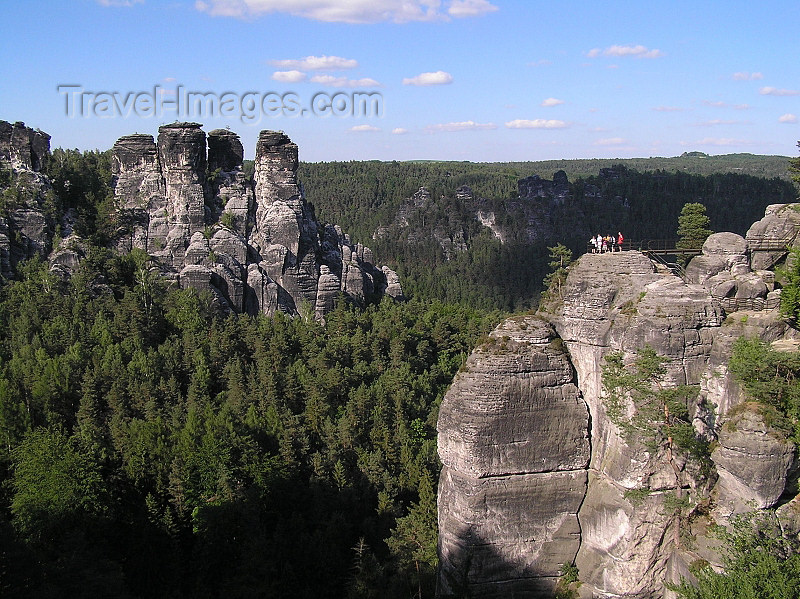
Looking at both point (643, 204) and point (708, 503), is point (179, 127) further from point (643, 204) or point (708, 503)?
point (643, 204)

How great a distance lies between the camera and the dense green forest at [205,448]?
26984 mm

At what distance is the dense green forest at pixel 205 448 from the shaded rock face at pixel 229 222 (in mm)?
4445

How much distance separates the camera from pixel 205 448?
1257 inches

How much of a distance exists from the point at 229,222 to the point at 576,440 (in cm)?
4348

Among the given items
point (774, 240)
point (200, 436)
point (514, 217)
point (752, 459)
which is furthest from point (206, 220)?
point (514, 217)

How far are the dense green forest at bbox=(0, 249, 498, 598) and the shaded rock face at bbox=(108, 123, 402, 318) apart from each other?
4.45 m

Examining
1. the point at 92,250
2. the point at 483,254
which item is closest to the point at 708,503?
the point at 92,250

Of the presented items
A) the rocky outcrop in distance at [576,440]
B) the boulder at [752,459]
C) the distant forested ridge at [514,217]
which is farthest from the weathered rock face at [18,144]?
the distant forested ridge at [514,217]

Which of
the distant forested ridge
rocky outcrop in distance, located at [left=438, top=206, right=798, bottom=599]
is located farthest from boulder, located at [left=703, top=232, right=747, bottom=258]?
the distant forested ridge

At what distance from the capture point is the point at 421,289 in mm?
100812

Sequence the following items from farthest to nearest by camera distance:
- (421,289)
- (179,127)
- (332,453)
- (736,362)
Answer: (421,289) < (179,127) < (332,453) < (736,362)

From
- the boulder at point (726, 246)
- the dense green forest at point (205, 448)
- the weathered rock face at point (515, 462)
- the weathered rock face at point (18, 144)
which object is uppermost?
the weathered rock face at point (18, 144)

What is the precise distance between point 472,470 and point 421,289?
265 feet

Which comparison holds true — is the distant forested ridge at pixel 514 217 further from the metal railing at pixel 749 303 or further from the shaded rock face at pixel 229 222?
the metal railing at pixel 749 303
